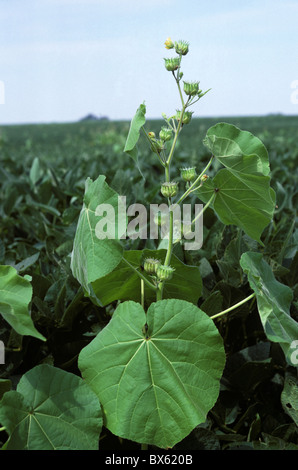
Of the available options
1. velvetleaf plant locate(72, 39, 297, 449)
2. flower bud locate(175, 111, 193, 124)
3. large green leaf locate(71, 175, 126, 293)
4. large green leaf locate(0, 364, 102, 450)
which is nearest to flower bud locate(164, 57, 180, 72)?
velvetleaf plant locate(72, 39, 297, 449)

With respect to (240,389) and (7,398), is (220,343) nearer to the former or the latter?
(240,389)

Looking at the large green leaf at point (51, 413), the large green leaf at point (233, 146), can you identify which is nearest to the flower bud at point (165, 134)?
the large green leaf at point (233, 146)

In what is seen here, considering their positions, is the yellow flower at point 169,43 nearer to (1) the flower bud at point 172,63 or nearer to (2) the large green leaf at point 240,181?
(1) the flower bud at point 172,63

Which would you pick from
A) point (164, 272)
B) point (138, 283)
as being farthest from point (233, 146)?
point (138, 283)

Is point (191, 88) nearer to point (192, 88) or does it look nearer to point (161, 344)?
point (192, 88)

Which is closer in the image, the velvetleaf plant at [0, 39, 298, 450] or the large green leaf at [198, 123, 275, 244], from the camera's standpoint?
the velvetleaf plant at [0, 39, 298, 450]

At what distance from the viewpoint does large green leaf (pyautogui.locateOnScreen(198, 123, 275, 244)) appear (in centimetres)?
139

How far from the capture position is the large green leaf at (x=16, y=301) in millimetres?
1218

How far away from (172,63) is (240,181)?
41 cm

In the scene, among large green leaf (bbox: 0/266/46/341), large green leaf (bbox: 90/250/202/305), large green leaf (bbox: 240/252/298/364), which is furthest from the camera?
large green leaf (bbox: 90/250/202/305)

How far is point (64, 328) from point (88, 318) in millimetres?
187

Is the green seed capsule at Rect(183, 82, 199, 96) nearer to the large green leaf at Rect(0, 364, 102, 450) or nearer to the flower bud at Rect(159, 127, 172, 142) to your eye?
the flower bud at Rect(159, 127, 172, 142)

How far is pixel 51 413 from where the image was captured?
1.28m

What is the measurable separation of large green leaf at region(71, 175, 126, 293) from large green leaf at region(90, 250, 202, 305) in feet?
0.46
